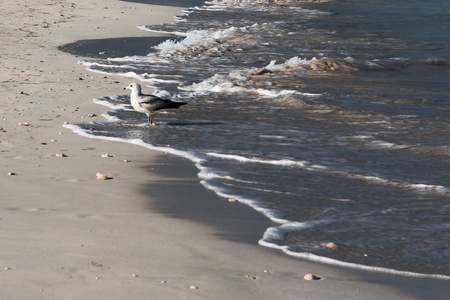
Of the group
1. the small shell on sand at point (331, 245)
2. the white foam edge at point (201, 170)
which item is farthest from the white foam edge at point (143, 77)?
the small shell on sand at point (331, 245)

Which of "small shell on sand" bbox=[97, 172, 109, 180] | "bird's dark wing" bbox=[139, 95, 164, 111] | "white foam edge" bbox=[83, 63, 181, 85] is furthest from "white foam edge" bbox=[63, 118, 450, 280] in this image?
"white foam edge" bbox=[83, 63, 181, 85]

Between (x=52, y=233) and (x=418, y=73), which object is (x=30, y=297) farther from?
(x=418, y=73)

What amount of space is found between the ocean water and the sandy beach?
319 millimetres

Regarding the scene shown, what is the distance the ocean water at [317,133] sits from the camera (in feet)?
22.4

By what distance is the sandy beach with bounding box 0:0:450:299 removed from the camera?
5.34 m

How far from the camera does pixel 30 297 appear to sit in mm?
4984

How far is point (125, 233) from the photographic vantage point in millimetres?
6406

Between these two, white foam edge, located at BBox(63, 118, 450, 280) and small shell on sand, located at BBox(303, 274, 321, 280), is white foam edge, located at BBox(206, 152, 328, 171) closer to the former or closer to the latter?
white foam edge, located at BBox(63, 118, 450, 280)

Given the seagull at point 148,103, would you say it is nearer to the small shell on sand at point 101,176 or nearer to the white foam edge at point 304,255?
the small shell on sand at point 101,176

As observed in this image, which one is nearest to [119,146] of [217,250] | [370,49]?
[217,250]

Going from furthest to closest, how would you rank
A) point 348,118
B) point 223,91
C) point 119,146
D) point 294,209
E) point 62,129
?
point 223,91 < point 348,118 < point 62,129 < point 119,146 < point 294,209

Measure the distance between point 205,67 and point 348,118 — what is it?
6.29 meters

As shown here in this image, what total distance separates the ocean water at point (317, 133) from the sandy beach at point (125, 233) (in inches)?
12.6

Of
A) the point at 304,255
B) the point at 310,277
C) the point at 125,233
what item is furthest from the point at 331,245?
the point at 125,233
